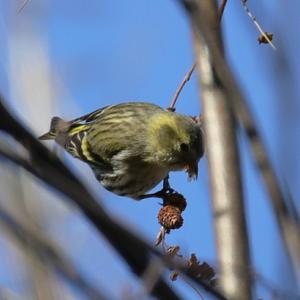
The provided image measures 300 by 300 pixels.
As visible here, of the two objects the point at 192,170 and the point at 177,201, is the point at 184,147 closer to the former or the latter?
the point at 192,170

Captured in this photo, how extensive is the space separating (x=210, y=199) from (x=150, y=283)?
2.00ft

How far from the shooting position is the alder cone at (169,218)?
270cm

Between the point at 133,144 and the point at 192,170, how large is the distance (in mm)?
1155

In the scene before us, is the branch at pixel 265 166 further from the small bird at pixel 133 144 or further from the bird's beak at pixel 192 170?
the small bird at pixel 133 144

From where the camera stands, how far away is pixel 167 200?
119 inches

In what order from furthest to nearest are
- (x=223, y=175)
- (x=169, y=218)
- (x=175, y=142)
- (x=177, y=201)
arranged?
(x=175, y=142)
(x=177, y=201)
(x=169, y=218)
(x=223, y=175)

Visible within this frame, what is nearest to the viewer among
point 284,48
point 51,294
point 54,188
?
point 54,188

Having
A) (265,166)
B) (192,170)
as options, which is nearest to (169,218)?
(192,170)

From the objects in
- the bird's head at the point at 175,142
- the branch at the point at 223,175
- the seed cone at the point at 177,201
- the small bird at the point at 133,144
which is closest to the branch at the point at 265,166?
the branch at the point at 223,175

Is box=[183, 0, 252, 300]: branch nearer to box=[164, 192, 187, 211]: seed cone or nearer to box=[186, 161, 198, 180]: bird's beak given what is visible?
box=[164, 192, 187, 211]: seed cone

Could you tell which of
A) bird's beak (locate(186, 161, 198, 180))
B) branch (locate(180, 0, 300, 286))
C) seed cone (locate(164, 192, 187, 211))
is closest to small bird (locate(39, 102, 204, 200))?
bird's beak (locate(186, 161, 198, 180))

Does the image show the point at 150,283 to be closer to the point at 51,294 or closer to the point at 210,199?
the point at 51,294

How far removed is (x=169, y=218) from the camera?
271 centimetres

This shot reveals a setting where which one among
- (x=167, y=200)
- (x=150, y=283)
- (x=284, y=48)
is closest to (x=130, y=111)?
(x=167, y=200)
